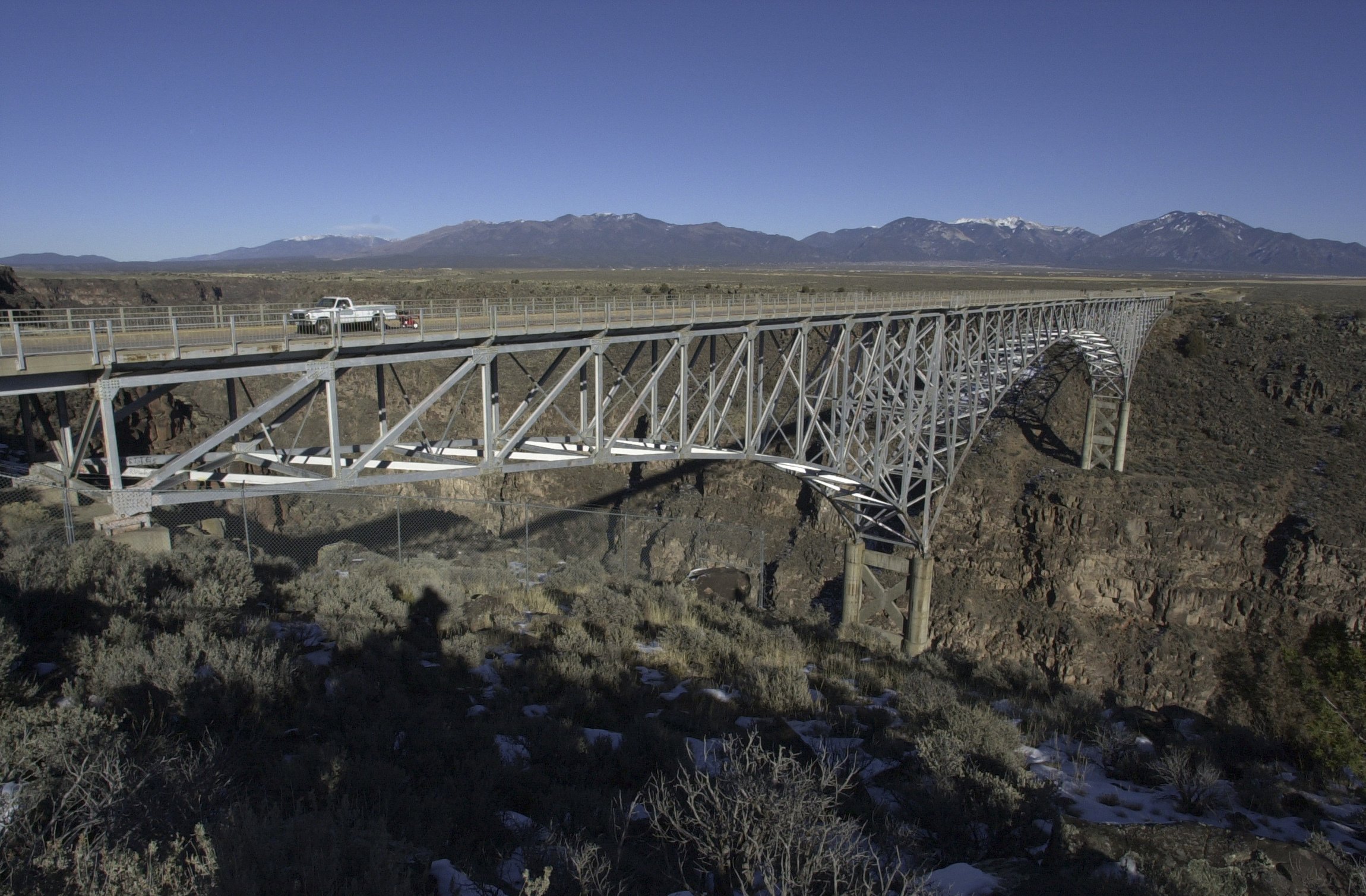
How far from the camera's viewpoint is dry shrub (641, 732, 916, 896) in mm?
3848

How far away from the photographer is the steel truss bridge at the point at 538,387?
1093 cm

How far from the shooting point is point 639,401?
47.1 feet

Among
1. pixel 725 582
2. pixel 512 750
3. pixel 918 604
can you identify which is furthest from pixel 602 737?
pixel 918 604

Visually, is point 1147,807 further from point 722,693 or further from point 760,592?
point 760,592

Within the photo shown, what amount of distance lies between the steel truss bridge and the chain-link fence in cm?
140

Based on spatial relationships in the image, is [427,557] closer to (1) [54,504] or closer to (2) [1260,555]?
(1) [54,504]

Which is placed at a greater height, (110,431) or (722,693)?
(110,431)

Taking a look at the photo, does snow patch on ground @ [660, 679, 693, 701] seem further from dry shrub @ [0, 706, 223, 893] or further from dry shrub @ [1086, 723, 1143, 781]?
dry shrub @ [0, 706, 223, 893]

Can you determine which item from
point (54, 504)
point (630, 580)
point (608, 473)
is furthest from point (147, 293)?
point (630, 580)

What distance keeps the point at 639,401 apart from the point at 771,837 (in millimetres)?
10636

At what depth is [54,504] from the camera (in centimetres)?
1192

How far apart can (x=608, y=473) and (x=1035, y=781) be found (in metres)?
33.9

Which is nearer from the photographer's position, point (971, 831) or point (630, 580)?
point (971, 831)

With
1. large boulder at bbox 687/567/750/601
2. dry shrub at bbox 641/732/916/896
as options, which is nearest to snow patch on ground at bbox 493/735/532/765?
dry shrub at bbox 641/732/916/896
